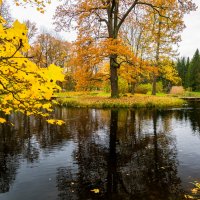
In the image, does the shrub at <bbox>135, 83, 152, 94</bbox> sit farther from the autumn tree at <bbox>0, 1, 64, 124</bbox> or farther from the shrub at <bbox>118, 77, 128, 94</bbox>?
the autumn tree at <bbox>0, 1, 64, 124</bbox>

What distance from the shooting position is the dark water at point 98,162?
22.3 feet

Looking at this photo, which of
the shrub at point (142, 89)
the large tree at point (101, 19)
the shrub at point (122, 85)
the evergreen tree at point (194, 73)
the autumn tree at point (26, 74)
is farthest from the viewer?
the evergreen tree at point (194, 73)

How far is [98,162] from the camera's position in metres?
9.02

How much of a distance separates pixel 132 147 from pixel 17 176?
16.5 ft

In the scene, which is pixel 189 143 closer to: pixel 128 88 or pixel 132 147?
pixel 132 147

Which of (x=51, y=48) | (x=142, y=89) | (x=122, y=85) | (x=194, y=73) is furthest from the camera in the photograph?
(x=194, y=73)

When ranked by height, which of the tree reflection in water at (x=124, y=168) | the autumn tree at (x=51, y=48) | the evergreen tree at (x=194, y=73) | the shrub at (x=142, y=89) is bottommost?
the tree reflection in water at (x=124, y=168)

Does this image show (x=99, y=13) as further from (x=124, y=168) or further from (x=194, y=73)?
(x=194, y=73)

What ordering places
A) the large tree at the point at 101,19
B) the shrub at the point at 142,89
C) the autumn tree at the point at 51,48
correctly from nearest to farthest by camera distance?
the large tree at the point at 101,19
the shrub at the point at 142,89
the autumn tree at the point at 51,48

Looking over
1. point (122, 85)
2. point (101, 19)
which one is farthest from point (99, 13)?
point (122, 85)

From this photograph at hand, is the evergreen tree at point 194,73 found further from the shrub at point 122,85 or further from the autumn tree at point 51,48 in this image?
the autumn tree at point 51,48

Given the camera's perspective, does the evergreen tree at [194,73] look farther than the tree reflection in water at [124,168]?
Yes

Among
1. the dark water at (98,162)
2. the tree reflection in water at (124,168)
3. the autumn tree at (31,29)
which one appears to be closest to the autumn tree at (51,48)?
the autumn tree at (31,29)

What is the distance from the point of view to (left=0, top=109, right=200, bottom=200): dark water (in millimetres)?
6785
